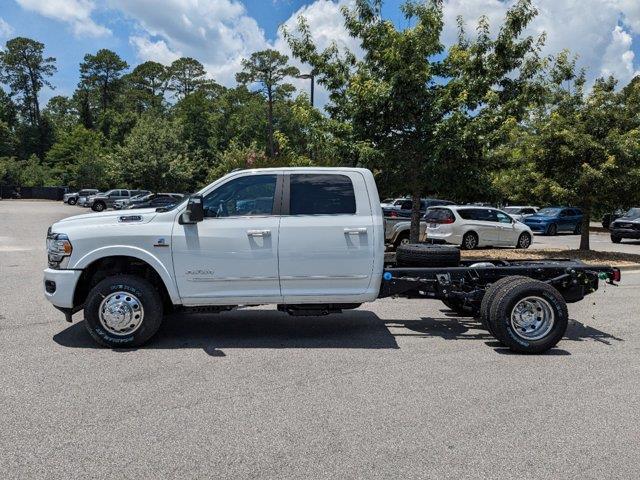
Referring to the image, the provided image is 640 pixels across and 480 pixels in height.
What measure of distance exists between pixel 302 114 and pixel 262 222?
6.88 meters

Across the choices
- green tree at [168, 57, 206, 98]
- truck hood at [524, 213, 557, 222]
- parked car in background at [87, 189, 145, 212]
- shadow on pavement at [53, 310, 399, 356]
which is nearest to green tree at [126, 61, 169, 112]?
A: green tree at [168, 57, 206, 98]

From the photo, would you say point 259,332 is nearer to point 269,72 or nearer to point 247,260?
point 247,260

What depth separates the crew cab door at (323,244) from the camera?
6242mm

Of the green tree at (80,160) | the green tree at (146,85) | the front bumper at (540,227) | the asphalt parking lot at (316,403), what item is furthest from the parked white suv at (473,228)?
the green tree at (146,85)

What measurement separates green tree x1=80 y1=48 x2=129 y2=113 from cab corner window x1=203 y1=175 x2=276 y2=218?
105 meters

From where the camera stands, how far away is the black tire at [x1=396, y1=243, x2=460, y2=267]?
7207mm

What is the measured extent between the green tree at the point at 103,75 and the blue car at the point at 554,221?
302 ft

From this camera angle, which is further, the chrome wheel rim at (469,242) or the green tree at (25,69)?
the green tree at (25,69)

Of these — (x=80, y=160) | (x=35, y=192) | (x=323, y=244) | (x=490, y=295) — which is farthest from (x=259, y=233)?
(x=35, y=192)

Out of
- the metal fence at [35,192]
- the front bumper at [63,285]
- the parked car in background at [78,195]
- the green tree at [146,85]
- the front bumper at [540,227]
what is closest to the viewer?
the front bumper at [63,285]

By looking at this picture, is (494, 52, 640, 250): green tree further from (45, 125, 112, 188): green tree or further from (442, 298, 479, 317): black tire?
(45, 125, 112, 188): green tree

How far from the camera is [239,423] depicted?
166 inches

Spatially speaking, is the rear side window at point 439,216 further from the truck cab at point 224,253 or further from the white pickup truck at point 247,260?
the truck cab at point 224,253

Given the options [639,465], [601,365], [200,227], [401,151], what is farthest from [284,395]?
[401,151]
